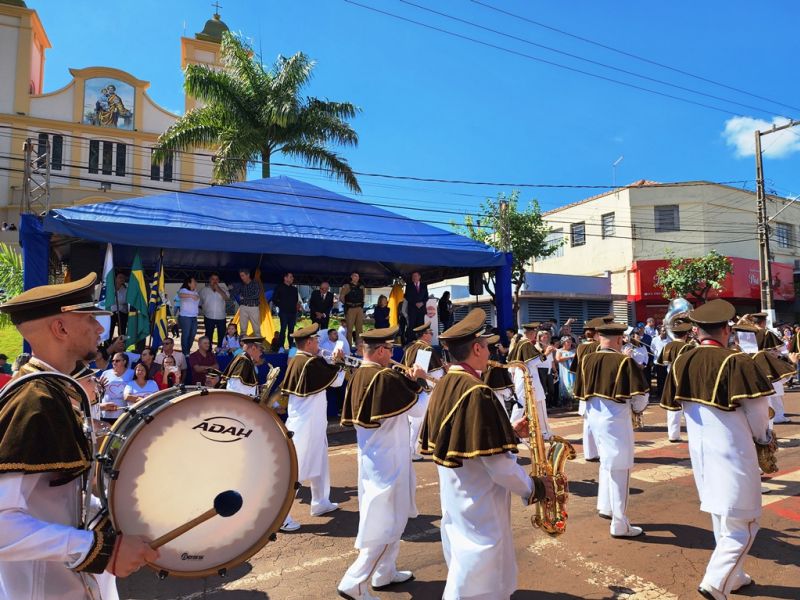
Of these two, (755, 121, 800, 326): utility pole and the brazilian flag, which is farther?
(755, 121, 800, 326): utility pole

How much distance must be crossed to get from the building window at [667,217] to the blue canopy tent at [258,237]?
1950 cm

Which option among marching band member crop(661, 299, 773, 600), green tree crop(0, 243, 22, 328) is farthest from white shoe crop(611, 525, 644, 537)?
green tree crop(0, 243, 22, 328)

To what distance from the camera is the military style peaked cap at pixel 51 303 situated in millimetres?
2189

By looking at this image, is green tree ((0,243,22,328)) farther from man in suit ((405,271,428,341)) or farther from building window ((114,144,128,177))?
Answer: building window ((114,144,128,177))

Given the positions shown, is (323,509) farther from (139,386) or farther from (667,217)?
(667,217)

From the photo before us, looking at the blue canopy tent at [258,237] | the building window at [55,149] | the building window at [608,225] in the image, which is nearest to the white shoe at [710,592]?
the blue canopy tent at [258,237]

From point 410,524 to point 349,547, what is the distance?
77 cm

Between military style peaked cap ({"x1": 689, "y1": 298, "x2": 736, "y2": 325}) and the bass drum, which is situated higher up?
military style peaked cap ({"x1": 689, "y1": 298, "x2": 736, "y2": 325})

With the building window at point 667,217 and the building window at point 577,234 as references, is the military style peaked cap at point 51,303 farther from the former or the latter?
the building window at point 577,234

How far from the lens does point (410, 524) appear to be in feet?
19.3

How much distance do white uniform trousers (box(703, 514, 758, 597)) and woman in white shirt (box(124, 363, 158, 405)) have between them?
305 inches

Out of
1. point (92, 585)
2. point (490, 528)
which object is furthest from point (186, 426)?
point (490, 528)

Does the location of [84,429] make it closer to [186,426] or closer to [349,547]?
[186,426]

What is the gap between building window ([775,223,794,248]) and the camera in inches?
1388
